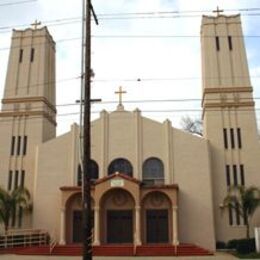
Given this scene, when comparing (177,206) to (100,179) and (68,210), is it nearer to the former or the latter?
(100,179)

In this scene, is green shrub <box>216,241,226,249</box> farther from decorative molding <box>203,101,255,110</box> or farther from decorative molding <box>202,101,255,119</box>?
decorative molding <box>203,101,255,110</box>

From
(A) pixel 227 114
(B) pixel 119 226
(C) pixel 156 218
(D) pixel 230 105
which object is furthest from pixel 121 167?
(D) pixel 230 105

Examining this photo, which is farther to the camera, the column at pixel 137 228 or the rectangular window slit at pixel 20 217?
the rectangular window slit at pixel 20 217

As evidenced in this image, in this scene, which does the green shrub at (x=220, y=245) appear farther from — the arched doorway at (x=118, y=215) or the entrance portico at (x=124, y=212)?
the arched doorway at (x=118, y=215)

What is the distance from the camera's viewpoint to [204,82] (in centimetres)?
3925

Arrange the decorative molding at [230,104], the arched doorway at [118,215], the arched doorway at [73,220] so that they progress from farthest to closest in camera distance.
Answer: the decorative molding at [230,104]
the arched doorway at [118,215]
the arched doorway at [73,220]

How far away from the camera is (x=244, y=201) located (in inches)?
1320

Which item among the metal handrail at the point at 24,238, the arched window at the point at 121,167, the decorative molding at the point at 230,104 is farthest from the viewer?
the decorative molding at the point at 230,104

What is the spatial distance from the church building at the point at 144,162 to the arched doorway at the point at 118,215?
8 centimetres

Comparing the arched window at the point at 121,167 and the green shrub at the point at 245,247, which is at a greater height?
the arched window at the point at 121,167

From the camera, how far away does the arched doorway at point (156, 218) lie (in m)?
35.2

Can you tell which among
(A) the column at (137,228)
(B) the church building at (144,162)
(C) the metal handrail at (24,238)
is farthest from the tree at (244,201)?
(C) the metal handrail at (24,238)

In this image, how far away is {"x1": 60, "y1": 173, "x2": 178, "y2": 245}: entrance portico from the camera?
34375 mm

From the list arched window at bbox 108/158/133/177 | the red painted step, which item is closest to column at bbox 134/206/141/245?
the red painted step
